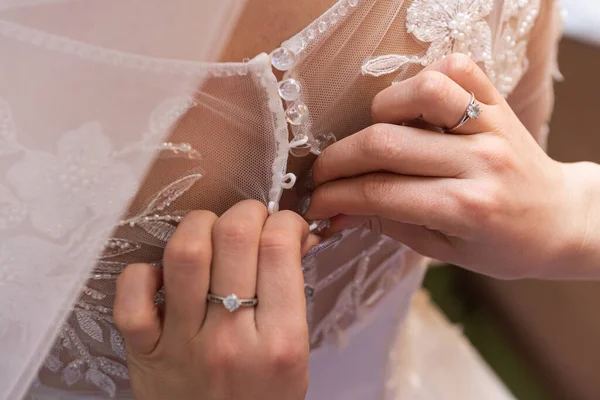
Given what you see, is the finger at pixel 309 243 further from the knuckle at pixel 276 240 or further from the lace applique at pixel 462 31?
the lace applique at pixel 462 31

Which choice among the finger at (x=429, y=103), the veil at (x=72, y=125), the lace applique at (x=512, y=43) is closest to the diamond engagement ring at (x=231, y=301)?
the veil at (x=72, y=125)

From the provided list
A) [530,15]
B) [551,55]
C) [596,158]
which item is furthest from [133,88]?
Answer: [596,158]

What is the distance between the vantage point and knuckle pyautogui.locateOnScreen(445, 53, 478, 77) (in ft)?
1.61

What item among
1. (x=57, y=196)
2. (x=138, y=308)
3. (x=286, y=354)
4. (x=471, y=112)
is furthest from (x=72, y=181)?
(x=471, y=112)

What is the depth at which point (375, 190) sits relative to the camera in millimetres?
502

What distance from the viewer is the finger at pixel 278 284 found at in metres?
0.46

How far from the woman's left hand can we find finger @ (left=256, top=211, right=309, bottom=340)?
3.3 inches

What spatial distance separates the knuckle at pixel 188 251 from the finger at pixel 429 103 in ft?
0.66

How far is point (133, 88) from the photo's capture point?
0.40m

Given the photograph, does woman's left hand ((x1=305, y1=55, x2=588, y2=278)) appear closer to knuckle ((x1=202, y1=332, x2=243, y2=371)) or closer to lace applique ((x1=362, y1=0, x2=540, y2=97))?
lace applique ((x1=362, y1=0, x2=540, y2=97))

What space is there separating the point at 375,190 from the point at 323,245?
0.10 m

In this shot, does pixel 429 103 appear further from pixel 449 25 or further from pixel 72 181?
pixel 72 181

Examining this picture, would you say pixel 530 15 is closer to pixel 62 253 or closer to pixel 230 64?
pixel 230 64

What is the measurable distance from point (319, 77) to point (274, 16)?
67mm
